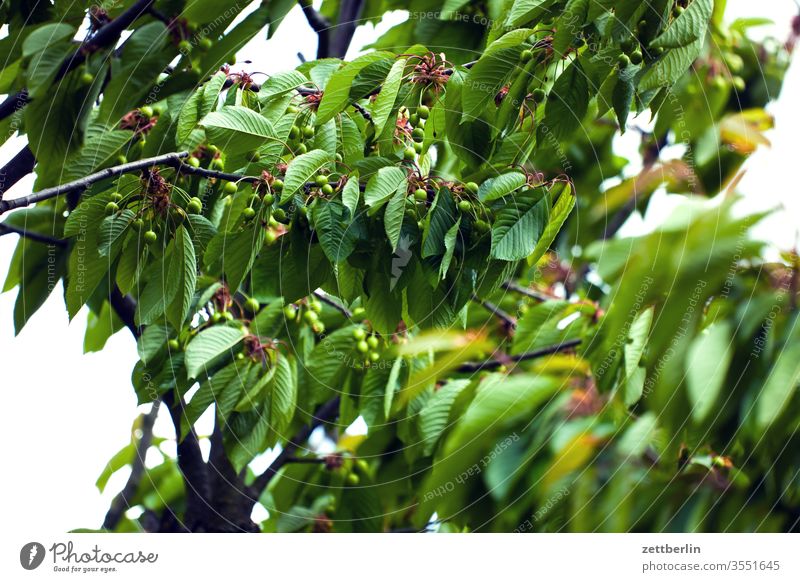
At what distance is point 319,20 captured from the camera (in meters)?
2.18

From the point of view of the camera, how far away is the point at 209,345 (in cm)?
157

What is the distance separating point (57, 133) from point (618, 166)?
1.91 metres

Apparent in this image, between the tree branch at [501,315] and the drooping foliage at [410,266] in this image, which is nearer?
the drooping foliage at [410,266]

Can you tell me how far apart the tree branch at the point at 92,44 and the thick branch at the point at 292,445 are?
96cm

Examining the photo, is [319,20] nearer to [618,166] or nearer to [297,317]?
[297,317]

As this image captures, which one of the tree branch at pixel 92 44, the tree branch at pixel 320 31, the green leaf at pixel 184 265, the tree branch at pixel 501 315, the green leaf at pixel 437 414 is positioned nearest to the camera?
the green leaf at pixel 184 265

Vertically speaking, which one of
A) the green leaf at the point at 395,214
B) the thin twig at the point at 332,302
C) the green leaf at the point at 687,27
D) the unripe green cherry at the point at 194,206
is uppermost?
the green leaf at the point at 687,27

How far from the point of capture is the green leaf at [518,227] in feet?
3.83

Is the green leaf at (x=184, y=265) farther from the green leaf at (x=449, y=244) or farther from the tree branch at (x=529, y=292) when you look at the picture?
the tree branch at (x=529, y=292)

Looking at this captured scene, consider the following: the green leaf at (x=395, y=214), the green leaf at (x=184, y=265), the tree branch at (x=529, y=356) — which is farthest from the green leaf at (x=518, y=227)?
the tree branch at (x=529, y=356)

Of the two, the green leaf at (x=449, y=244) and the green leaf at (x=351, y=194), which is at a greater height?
the green leaf at (x=351, y=194)

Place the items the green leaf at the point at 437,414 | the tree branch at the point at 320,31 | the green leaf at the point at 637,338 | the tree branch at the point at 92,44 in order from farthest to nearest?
the tree branch at the point at 320,31, the green leaf at the point at 437,414, the green leaf at the point at 637,338, the tree branch at the point at 92,44

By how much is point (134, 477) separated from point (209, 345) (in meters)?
1.19

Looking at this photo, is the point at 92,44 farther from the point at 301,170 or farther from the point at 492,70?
the point at 492,70
